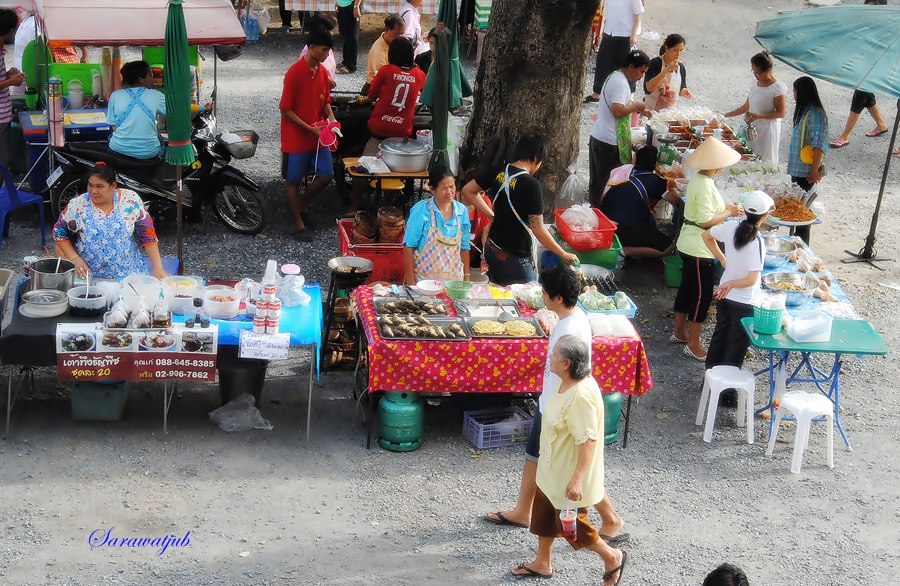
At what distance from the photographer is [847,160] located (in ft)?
45.9

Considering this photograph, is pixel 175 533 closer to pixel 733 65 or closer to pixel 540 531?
pixel 540 531

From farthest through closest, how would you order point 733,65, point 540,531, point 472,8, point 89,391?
point 733,65 → point 472,8 → point 89,391 → point 540,531

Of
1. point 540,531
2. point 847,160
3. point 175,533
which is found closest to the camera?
point 540,531

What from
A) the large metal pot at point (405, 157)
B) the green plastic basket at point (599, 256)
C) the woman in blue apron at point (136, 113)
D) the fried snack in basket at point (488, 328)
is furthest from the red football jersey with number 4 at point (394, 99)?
the fried snack in basket at point (488, 328)

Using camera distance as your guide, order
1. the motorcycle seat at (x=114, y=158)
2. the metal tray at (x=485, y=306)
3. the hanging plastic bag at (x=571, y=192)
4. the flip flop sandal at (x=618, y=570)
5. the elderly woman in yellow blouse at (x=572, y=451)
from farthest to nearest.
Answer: the hanging plastic bag at (x=571, y=192), the motorcycle seat at (x=114, y=158), the metal tray at (x=485, y=306), the flip flop sandal at (x=618, y=570), the elderly woman in yellow blouse at (x=572, y=451)

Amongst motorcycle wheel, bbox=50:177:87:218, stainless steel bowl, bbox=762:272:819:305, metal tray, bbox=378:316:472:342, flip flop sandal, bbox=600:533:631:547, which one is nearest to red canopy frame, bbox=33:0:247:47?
motorcycle wheel, bbox=50:177:87:218

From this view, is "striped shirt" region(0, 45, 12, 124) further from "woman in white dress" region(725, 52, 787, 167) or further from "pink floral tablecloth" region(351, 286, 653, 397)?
"woman in white dress" region(725, 52, 787, 167)

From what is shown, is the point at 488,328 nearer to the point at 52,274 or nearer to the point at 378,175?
the point at 52,274

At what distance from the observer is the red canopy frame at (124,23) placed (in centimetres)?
939

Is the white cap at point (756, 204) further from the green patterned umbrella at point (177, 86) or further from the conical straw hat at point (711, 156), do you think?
the green patterned umbrella at point (177, 86)

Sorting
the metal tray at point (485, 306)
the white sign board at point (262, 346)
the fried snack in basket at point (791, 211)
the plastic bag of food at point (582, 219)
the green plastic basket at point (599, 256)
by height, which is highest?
the fried snack in basket at point (791, 211)

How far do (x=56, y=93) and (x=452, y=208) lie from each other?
12.6 feet

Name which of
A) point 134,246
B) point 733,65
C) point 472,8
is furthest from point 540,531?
point 733,65

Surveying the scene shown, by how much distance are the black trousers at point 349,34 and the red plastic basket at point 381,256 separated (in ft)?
24.0
